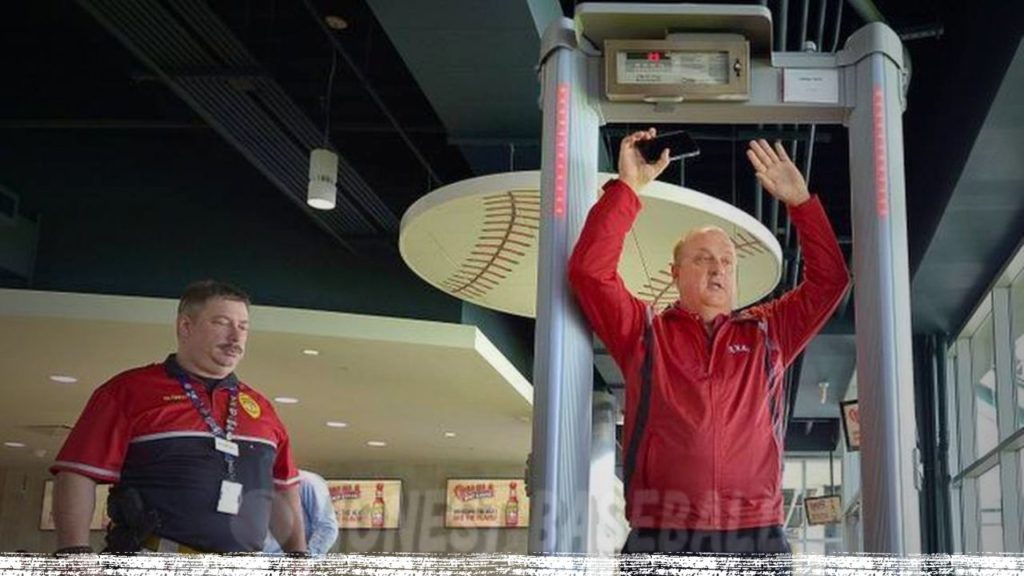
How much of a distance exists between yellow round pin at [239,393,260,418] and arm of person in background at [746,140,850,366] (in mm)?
1160

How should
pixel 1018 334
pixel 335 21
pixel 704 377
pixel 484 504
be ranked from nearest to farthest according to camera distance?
pixel 704 377 < pixel 335 21 < pixel 1018 334 < pixel 484 504

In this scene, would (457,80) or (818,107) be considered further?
(457,80)

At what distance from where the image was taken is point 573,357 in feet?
6.70

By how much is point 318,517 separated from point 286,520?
1.49 metres

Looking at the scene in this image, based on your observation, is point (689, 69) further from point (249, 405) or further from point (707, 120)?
point (249, 405)

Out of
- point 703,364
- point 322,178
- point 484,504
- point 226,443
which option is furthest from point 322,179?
point 484,504

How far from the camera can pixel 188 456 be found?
253cm

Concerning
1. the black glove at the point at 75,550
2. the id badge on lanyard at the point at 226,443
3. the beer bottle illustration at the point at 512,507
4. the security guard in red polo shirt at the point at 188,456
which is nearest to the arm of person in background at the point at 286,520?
the security guard in red polo shirt at the point at 188,456

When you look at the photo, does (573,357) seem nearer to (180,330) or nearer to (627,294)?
(627,294)

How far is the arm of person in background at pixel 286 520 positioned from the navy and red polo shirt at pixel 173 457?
0.07 meters

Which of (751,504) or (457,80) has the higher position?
(457,80)

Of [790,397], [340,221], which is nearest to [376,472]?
[790,397]

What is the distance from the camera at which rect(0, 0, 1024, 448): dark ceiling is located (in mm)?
5297

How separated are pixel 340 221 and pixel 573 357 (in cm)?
635
